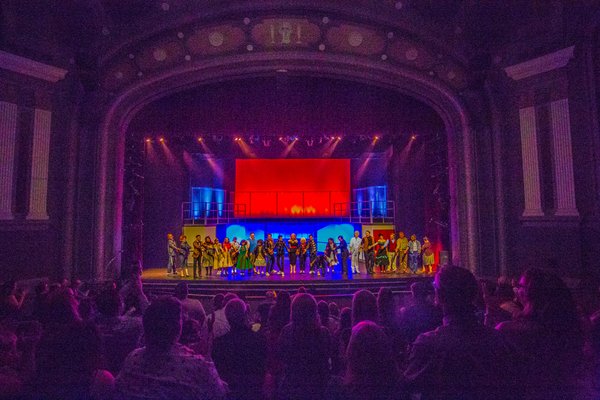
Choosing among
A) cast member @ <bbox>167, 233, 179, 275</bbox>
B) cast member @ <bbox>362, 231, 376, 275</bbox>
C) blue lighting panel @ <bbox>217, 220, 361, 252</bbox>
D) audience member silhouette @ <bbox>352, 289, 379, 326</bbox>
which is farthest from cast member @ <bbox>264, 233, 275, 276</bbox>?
audience member silhouette @ <bbox>352, 289, 379, 326</bbox>

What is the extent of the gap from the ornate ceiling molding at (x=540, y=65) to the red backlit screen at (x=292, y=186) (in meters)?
9.16

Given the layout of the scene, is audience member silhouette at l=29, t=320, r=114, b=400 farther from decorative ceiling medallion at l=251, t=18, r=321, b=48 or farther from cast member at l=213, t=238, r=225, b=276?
decorative ceiling medallion at l=251, t=18, r=321, b=48

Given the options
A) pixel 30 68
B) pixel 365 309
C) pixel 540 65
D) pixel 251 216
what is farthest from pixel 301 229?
pixel 365 309

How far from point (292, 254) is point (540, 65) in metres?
8.48

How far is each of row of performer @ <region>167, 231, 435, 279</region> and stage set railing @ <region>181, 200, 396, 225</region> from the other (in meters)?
3.43

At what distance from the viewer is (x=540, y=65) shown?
969 cm

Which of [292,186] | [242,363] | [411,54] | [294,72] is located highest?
[411,54]

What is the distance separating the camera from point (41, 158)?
10.2 meters

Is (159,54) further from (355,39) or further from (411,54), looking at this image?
(411,54)

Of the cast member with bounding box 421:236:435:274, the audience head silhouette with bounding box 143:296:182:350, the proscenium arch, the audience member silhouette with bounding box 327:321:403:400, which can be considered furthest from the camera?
the cast member with bounding box 421:236:435:274

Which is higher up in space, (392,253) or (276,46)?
(276,46)

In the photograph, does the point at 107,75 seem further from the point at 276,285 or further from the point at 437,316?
the point at 437,316

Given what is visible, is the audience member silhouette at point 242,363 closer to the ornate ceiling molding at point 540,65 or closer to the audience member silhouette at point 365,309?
the audience member silhouette at point 365,309

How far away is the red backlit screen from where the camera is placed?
1867 cm
